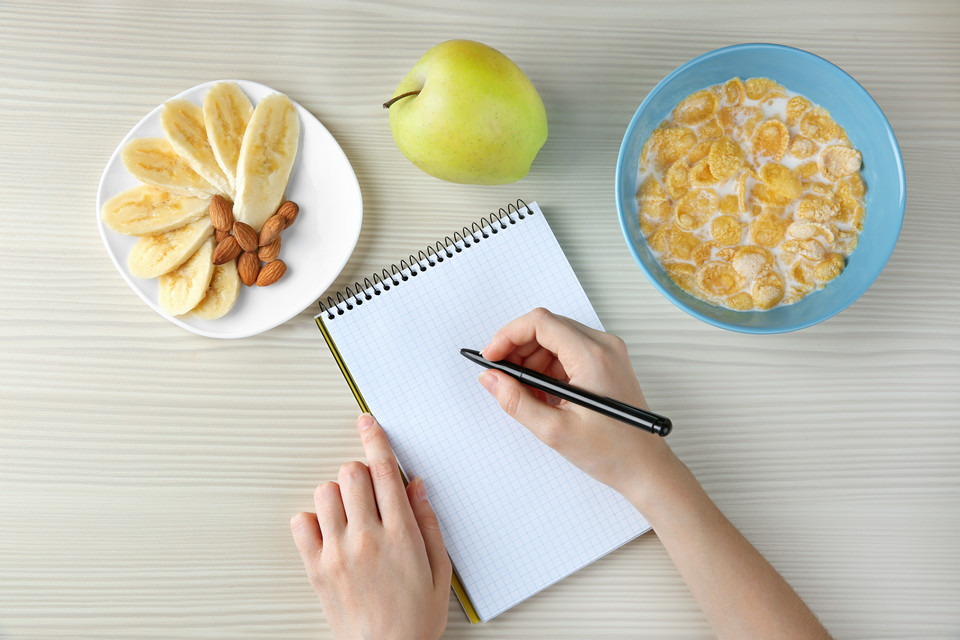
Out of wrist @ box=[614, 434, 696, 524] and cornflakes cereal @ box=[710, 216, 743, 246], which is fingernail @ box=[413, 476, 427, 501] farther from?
cornflakes cereal @ box=[710, 216, 743, 246]

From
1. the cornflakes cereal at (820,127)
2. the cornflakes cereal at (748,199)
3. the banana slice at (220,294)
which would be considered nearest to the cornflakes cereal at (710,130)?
the cornflakes cereal at (748,199)

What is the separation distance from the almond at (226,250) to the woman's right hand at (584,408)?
36cm

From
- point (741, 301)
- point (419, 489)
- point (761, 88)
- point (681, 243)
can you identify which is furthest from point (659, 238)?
point (419, 489)

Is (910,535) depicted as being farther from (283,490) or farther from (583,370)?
(283,490)

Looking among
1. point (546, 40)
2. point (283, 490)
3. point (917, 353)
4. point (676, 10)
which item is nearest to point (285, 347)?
point (283, 490)

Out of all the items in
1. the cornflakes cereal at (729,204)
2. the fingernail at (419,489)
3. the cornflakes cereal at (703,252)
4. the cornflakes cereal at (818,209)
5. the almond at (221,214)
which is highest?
the cornflakes cereal at (818,209)

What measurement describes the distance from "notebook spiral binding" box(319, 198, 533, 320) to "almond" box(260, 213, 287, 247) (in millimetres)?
108

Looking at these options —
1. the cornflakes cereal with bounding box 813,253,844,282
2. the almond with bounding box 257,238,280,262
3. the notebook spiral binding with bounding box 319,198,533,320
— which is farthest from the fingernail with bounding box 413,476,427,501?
the cornflakes cereal with bounding box 813,253,844,282

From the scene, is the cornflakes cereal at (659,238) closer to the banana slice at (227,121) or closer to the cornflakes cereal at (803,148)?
the cornflakes cereal at (803,148)

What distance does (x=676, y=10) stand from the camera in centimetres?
91

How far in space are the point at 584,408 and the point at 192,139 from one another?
2.04 ft

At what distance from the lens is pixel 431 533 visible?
0.84m

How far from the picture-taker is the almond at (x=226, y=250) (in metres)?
0.85

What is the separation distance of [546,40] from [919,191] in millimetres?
570
